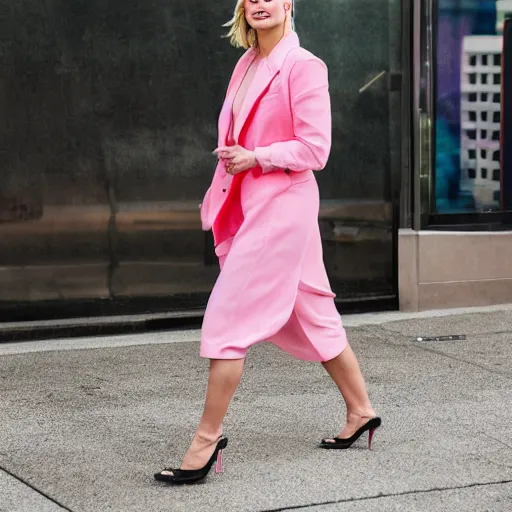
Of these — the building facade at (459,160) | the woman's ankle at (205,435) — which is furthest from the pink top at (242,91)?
the building facade at (459,160)

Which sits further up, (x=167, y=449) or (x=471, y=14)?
(x=471, y=14)

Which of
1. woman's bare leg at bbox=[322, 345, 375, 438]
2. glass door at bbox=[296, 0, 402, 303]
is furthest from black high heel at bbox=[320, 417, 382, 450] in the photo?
glass door at bbox=[296, 0, 402, 303]

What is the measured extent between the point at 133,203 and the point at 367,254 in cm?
174

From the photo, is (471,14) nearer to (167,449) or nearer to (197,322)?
(197,322)

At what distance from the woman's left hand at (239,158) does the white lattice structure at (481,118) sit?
4.72 metres

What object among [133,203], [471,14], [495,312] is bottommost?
[495,312]

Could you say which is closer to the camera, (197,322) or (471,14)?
(197,322)

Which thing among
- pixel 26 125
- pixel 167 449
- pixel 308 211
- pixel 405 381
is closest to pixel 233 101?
pixel 308 211

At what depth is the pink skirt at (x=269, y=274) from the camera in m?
4.89

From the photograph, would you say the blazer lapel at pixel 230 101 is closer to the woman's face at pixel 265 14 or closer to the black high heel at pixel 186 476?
the woman's face at pixel 265 14

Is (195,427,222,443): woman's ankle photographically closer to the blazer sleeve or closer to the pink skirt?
the pink skirt

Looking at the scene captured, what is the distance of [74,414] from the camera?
6059 millimetres

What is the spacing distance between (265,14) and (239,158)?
581mm

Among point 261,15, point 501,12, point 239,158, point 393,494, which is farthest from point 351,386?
point 501,12
